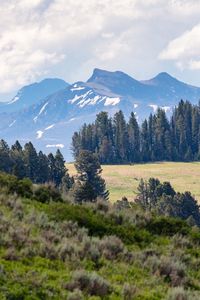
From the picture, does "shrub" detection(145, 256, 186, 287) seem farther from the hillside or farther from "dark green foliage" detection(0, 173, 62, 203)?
"dark green foliage" detection(0, 173, 62, 203)

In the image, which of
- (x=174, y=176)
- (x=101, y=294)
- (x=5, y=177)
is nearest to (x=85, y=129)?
(x=174, y=176)

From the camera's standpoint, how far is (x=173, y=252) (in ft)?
49.6

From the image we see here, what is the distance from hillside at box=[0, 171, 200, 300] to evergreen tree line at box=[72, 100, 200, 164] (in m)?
130

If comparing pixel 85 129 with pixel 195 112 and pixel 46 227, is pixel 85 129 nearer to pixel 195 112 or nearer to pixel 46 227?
pixel 195 112

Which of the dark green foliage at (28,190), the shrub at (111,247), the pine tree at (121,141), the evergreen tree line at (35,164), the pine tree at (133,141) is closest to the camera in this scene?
the shrub at (111,247)

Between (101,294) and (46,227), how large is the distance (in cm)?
443

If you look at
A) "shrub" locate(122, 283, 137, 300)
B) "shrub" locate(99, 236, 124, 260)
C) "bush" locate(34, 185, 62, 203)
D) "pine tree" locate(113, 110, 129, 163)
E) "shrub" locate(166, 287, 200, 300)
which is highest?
"pine tree" locate(113, 110, 129, 163)

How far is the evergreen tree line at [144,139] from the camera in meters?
151

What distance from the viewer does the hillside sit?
33.0 feet

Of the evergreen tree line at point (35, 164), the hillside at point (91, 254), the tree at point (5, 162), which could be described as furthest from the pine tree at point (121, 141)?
the hillside at point (91, 254)

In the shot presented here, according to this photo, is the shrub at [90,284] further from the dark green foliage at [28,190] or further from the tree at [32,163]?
the tree at [32,163]

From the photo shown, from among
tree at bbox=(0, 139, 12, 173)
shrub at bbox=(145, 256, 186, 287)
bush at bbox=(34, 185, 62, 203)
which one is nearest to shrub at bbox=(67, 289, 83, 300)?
shrub at bbox=(145, 256, 186, 287)

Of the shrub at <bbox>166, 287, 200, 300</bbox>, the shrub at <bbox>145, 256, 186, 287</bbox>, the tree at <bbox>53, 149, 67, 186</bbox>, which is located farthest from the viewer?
the tree at <bbox>53, 149, 67, 186</bbox>

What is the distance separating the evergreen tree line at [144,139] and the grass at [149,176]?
12.8 metres
